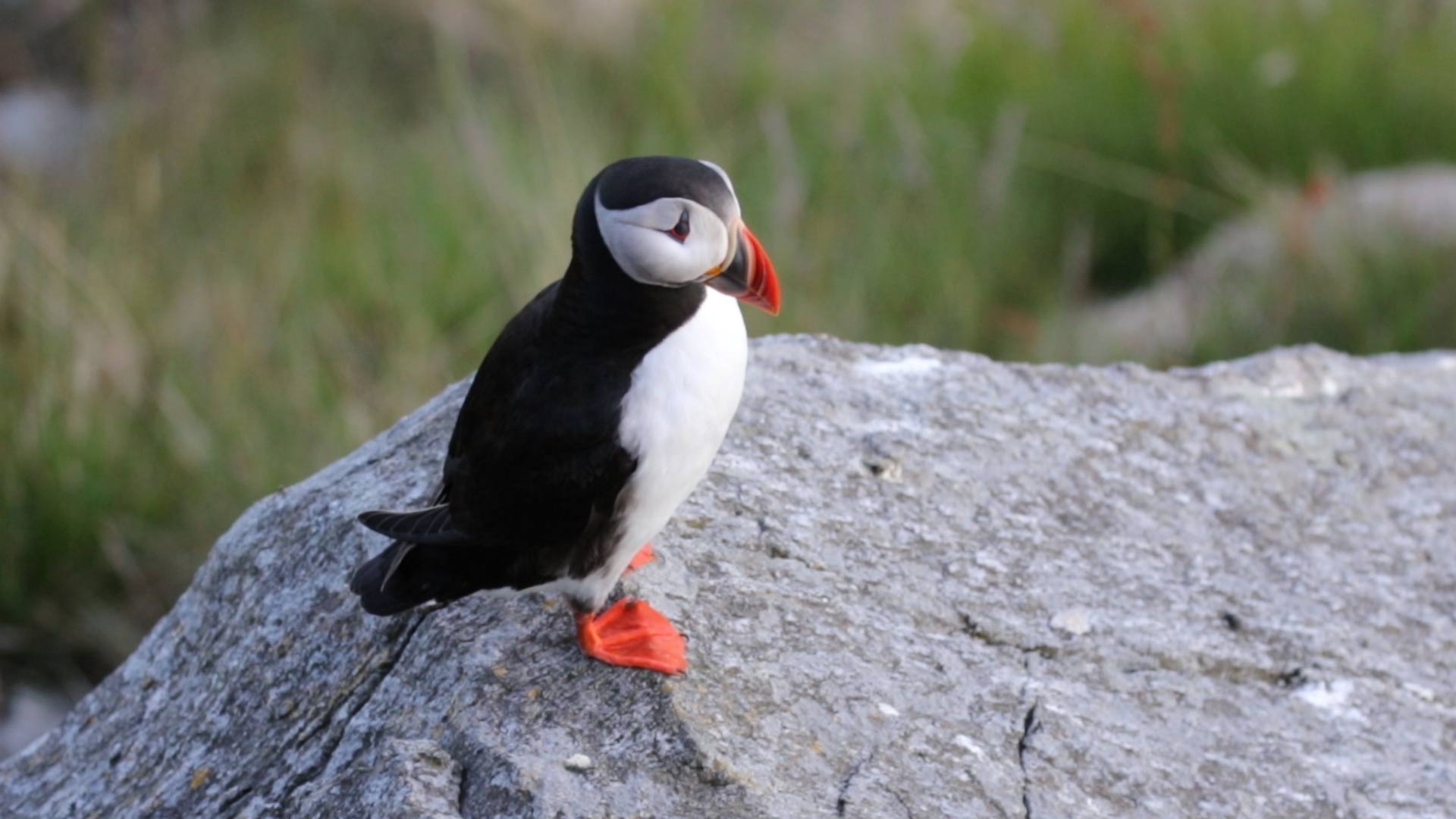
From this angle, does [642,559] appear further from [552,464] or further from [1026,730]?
[1026,730]

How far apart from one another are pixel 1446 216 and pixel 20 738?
498 cm

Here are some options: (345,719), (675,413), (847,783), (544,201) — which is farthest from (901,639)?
(544,201)

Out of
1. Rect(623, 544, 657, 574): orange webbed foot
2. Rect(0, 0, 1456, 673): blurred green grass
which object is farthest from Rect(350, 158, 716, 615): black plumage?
Rect(0, 0, 1456, 673): blurred green grass

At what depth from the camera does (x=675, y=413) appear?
241 cm

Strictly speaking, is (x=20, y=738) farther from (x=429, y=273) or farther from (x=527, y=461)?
(x=527, y=461)

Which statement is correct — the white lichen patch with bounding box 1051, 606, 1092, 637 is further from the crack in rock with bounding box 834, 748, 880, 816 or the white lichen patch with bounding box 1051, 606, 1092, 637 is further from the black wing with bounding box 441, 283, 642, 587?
the black wing with bounding box 441, 283, 642, 587

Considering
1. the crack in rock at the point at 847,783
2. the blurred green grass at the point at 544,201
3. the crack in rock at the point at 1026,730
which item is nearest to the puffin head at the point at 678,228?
the crack in rock at the point at 847,783

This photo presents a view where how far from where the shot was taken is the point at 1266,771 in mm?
2625

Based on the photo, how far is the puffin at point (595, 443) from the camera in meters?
2.41

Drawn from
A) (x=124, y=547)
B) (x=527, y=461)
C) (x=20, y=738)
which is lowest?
(x=20, y=738)

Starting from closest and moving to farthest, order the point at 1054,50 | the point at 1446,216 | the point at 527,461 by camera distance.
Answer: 1. the point at 527,461
2. the point at 1446,216
3. the point at 1054,50

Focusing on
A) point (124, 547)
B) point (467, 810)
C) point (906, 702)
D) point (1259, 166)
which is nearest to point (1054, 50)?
point (1259, 166)

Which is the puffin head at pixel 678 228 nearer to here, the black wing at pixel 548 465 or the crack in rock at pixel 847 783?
the black wing at pixel 548 465

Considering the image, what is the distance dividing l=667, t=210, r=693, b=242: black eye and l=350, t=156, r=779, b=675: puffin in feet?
0.19
